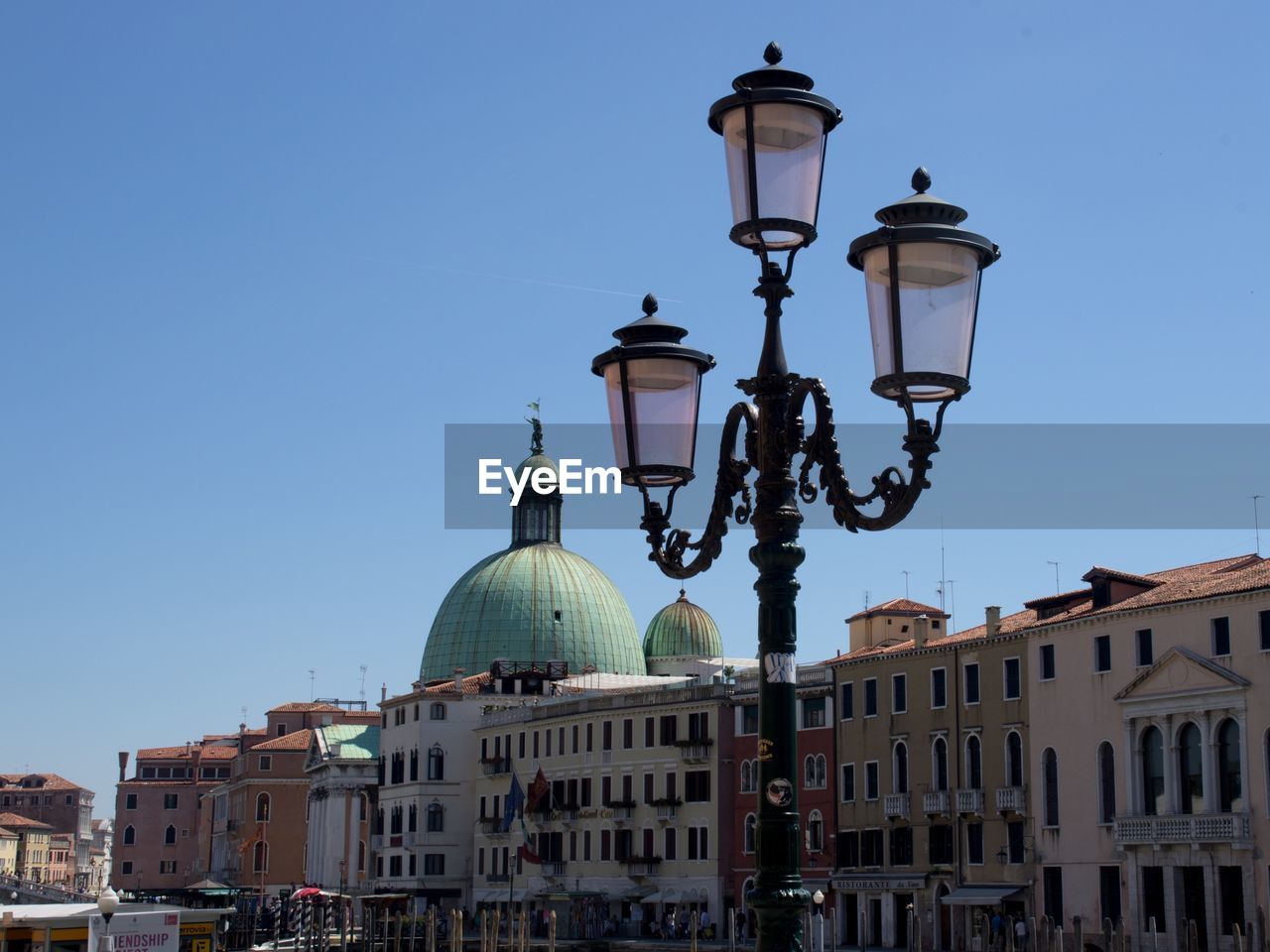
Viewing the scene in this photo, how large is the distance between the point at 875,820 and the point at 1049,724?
22.3ft

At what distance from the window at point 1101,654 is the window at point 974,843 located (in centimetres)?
532

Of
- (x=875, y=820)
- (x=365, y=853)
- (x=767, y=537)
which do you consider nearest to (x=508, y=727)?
(x=365, y=853)

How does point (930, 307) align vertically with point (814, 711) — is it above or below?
below

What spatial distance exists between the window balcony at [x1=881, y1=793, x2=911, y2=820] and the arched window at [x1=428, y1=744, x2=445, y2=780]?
26278 millimetres

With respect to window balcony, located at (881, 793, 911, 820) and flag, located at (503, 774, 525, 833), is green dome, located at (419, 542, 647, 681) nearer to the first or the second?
flag, located at (503, 774, 525, 833)

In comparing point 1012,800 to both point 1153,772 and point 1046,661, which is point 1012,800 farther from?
point 1153,772

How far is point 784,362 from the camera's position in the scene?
8148 millimetres

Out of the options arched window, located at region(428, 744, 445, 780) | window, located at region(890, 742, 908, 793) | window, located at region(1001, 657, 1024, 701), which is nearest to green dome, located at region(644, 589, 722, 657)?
arched window, located at region(428, 744, 445, 780)

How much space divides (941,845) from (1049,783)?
13.3ft

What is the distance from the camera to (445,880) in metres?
66.2

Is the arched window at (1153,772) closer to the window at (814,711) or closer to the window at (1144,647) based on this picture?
the window at (1144,647)

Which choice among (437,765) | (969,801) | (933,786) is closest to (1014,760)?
(969,801)

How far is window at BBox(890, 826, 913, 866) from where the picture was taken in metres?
44.0

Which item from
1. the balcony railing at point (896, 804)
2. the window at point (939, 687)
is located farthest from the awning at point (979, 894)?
the window at point (939, 687)
